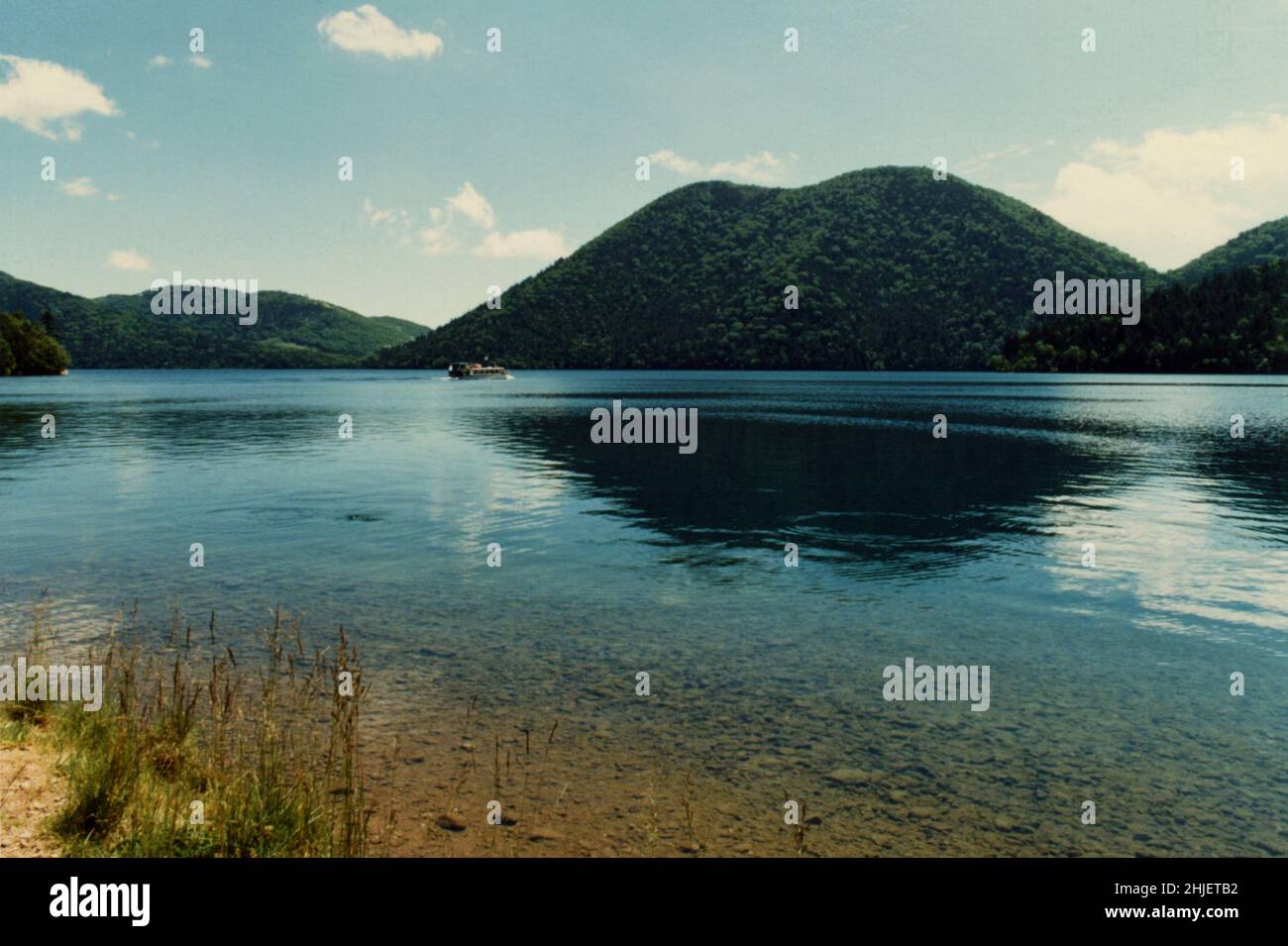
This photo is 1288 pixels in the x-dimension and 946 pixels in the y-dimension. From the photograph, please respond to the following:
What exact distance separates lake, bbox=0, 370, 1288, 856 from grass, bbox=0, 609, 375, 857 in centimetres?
104

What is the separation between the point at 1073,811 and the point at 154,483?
1726 inches

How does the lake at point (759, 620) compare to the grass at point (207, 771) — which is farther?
the lake at point (759, 620)

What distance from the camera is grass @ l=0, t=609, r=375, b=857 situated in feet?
29.0

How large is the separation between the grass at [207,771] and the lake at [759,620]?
1.04 meters

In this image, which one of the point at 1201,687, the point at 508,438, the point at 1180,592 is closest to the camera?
the point at 1201,687

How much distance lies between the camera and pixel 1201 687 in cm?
1540

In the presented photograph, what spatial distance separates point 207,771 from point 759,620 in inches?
479

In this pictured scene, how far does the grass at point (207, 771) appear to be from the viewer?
8.85 meters

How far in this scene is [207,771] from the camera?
1044cm

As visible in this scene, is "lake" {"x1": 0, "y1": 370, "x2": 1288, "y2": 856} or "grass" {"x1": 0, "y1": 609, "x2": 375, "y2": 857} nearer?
"grass" {"x1": 0, "y1": 609, "x2": 375, "y2": 857}

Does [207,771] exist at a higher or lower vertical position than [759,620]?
higher

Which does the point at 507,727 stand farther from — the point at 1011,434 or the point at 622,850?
the point at 1011,434

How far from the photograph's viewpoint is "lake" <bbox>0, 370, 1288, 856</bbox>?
11102 mm
